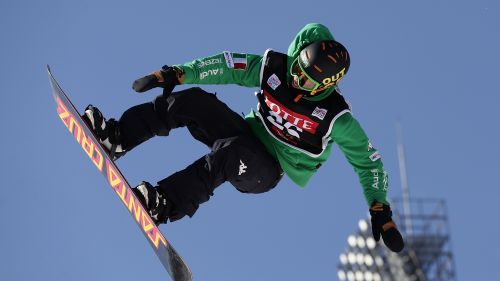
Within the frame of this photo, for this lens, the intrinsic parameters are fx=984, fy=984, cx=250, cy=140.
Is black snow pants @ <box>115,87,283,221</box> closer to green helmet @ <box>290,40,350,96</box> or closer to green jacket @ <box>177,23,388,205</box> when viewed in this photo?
green jacket @ <box>177,23,388,205</box>

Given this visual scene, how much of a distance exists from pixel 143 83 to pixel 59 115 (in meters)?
1.28

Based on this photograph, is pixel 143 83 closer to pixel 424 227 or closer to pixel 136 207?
pixel 136 207

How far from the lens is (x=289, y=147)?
9.09 meters

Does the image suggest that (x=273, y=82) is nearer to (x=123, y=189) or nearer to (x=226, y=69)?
(x=226, y=69)

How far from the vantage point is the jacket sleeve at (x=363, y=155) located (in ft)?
28.9

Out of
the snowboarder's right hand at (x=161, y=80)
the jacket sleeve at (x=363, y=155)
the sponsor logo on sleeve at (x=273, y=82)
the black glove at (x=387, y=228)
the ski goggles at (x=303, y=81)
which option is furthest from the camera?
the sponsor logo on sleeve at (x=273, y=82)

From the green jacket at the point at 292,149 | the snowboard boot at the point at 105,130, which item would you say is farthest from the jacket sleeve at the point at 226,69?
the snowboard boot at the point at 105,130

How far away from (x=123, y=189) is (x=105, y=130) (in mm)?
560

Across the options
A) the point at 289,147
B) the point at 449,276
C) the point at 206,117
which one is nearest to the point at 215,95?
the point at 206,117

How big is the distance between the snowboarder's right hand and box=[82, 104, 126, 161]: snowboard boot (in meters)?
0.48

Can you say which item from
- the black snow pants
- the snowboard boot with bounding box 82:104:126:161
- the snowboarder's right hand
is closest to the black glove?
the black snow pants

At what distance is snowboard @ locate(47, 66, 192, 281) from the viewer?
27.4 ft

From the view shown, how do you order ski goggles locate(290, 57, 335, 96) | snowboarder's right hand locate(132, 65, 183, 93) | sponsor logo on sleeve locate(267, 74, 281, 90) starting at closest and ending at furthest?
snowboarder's right hand locate(132, 65, 183, 93)
ski goggles locate(290, 57, 335, 96)
sponsor logo on sleeve locate(267, 74, 281, 90)

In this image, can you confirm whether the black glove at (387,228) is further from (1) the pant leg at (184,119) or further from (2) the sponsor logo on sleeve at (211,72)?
(2) the sponsor logo on sleeve at (211,72)
